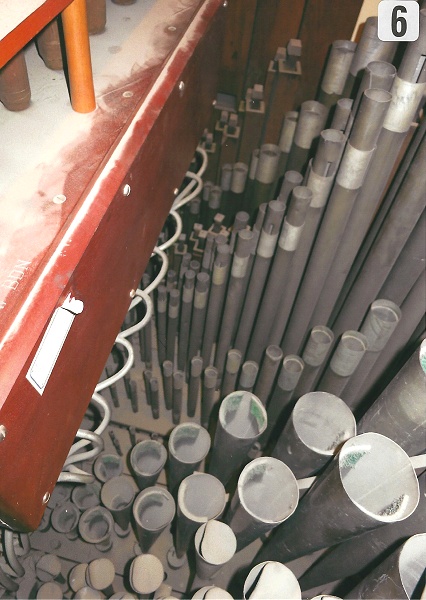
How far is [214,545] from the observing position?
108 cm

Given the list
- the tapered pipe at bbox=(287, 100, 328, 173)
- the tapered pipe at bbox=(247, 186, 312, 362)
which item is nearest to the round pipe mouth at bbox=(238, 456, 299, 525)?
the tapered pipe at bbox=(247, 186, 312, 362)

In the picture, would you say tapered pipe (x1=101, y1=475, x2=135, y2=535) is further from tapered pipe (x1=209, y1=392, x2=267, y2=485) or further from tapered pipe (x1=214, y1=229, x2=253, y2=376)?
tapered pipe (x1=214, y1=229, x2=253, y2=376)

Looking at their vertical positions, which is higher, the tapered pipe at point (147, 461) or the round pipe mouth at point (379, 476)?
the round pipe mouth at point (379, 476)

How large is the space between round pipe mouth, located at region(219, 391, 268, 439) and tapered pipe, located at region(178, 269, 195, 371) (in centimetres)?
58

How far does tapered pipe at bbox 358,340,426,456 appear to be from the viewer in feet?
2.68

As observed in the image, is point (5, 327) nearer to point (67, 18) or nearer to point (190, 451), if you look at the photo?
point (67, 18)

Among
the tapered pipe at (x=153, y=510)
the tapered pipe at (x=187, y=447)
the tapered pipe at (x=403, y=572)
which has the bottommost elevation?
the tapered pipe at (x=153, y=510)

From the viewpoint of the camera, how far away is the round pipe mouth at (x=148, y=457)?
1432mm

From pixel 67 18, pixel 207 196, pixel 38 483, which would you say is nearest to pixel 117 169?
pixel 67 18

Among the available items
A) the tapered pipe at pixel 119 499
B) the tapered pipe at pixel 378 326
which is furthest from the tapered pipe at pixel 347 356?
the tapered pipe at pixel 119 499

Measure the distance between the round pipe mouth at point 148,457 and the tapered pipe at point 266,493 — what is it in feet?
1.45

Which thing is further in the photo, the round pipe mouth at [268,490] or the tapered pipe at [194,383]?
the tapered pipe at [194,383]

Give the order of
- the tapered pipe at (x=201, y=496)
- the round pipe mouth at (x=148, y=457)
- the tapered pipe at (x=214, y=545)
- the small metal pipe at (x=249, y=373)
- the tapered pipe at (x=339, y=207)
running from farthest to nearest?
1. the small metal pipe at (x=249, y=373)
2. the round pipe mouth at (x=148, y=457)
3. the tapered pipe at (x=201, y=496)
4. the tapered pipe at (x=214, y=545)
5. the tapered pipe at (x=339, y=207)

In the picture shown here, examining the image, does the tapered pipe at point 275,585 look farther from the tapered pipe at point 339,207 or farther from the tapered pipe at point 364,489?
the tapered pipe at point 339,207
